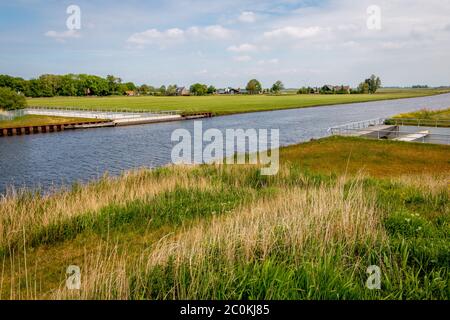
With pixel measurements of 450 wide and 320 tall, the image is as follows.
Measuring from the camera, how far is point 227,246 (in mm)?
6105

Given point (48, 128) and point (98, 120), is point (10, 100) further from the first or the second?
point (98, 120)

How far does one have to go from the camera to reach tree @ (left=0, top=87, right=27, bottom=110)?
207 feet

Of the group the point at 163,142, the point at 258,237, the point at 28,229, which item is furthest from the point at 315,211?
the point at 163,142

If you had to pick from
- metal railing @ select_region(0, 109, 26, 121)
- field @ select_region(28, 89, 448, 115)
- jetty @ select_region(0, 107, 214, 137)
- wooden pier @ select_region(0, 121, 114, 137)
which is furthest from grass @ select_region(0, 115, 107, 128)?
field @ select_region(28, 89, 448, 115)

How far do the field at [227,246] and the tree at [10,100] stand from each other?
60995mm

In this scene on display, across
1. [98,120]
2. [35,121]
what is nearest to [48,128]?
[35,121]

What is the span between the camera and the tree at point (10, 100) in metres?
63.0

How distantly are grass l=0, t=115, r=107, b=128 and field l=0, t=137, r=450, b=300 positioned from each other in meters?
48.4

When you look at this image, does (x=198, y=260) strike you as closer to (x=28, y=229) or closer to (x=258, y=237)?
(x=258, y=237)

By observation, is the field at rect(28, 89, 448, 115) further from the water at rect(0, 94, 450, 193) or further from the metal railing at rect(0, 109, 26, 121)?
the water at rect(0, 94, 450, 193)

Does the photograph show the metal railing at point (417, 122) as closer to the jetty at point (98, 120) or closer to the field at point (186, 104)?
the jetty at point (98, 120)

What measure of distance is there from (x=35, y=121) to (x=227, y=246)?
59334mm
